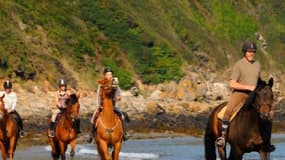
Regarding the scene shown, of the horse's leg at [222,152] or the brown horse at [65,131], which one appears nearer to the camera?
the horse's leg at [222,152]

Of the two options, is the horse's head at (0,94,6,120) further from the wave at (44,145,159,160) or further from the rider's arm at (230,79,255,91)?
the wave at (44,145,159,160)

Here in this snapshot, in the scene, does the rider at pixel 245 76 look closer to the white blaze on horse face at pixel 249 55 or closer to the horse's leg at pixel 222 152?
the white blaze on horse face at pixel 249 55

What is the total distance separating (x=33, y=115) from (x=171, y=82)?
71.7ft

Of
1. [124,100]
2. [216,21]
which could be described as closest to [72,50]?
[124,100]

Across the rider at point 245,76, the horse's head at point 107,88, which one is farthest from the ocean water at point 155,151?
the rider at point 245,76

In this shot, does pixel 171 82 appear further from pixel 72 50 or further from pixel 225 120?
pixel 225 120

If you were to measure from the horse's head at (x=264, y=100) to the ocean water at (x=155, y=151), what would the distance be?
17.1 meters

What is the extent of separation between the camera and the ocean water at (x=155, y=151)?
34812mm

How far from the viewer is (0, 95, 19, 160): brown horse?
2470cm

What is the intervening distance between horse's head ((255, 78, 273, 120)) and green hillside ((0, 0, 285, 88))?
4628 cm

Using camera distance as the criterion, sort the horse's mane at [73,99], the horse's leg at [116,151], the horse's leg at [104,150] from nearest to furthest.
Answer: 1. the horse's leg at [104,150]
2. the horse's leg at [116,151]
3. the horse's mane at [73,99]

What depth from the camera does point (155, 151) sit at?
3959cm

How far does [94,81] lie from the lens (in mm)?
68438

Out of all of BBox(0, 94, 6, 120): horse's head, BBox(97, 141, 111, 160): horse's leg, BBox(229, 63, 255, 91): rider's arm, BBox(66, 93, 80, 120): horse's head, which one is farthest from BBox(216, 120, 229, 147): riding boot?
BBox(0, 94, 6, 120): horse's head
